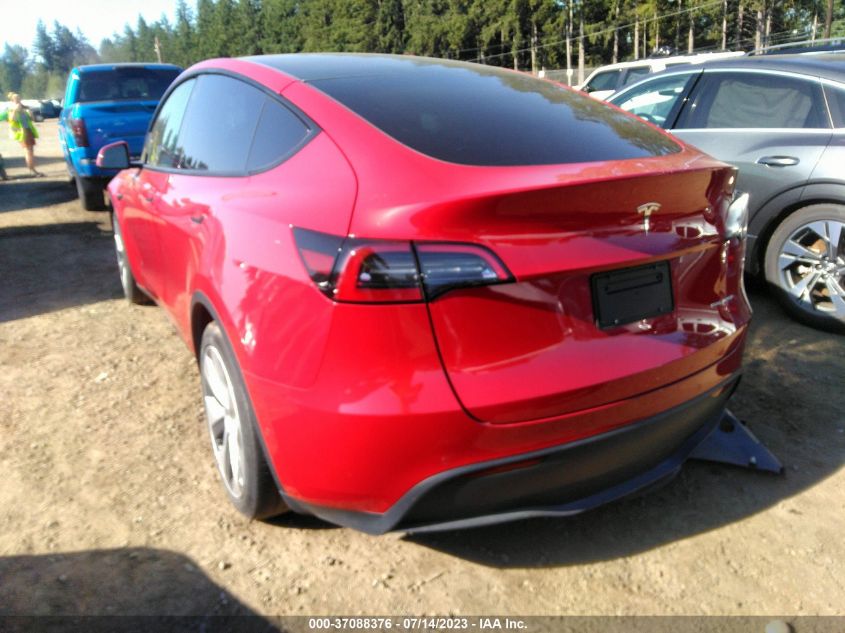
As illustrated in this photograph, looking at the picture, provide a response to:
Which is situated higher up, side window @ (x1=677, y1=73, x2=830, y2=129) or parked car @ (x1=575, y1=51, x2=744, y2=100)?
side window @ (x1=677, y1=73, x2=830, y2=129)

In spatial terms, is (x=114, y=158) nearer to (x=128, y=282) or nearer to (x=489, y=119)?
(x=128, y=282)

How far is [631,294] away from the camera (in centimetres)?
224

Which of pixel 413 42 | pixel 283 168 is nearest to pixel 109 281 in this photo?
pixel 283 168

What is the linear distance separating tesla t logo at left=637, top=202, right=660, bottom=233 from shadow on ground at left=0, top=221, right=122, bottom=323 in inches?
177

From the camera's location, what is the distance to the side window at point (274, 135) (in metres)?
2.54

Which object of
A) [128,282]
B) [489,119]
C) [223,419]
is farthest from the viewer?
[128,282]

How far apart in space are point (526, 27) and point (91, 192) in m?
67.0

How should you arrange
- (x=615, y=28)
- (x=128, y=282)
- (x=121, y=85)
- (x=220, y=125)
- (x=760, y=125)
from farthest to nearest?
(x=615, y=28), (x=121, y=85), (x=128, y=282), (x=760, y=125), (x=220, y=125)

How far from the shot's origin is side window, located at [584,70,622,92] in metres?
16.0

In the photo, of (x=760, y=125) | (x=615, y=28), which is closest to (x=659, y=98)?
(x=760, y=125)

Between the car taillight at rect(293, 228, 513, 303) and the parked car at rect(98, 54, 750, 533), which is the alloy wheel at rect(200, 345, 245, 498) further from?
the car taillight at rect(293, 228, 513, 303)

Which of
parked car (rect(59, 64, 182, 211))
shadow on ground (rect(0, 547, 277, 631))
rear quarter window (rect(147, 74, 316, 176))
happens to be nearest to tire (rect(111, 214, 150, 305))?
rear quarter window (rect(147, 74, 316, 176))

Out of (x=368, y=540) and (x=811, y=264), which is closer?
(x=368, y=540)

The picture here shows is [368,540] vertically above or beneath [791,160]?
beneath
